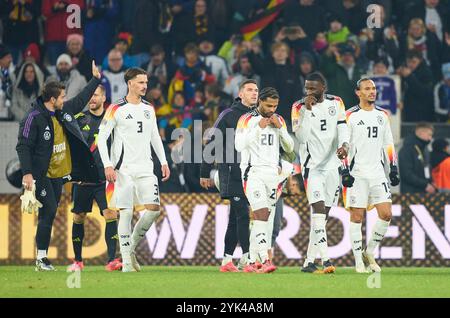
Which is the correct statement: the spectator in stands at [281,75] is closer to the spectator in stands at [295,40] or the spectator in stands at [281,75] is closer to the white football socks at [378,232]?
the spectator in stands at [295,40]

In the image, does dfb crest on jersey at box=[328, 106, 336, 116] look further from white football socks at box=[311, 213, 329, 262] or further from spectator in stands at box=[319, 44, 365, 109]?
spectator in stands at box=[319, 44, 365, 109]

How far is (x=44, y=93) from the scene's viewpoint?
15453 millimetres

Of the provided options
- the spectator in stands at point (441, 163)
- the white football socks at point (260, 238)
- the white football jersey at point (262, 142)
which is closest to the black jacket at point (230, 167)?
the white football jersey at point (262, 142)

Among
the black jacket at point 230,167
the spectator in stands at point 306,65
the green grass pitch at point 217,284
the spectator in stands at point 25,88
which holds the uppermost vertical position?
the spectator in stands at point 306,65

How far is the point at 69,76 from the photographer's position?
20.8 metres

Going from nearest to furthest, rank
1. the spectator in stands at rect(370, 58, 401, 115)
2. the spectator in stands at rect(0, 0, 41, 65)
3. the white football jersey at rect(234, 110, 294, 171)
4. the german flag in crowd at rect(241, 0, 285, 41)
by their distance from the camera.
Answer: the white football jersey at rect(234, 110, 294, 171)
the spectator in stands at rect(370, 58, 401, 115)
the spectator in stands at rect(0, 0, 41, 65)
the german flag in crowd at rect(241, 0, 285, 41)

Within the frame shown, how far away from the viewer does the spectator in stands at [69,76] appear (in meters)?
20.7

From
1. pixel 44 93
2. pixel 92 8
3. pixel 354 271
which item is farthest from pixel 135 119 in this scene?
pixel 92 8

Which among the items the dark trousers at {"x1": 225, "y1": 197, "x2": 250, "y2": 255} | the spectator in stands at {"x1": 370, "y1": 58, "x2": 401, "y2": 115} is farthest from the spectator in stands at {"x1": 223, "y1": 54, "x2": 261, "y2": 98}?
the dark trousers at {"x1": 225, "y1": 197, "x2": 250, "y2": 255}

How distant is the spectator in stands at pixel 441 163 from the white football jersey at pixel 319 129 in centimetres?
425

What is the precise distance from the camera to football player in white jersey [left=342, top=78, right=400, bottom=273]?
49.7 ft

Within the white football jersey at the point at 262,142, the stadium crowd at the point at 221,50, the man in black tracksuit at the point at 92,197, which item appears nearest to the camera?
the white football jersey at the point at 262,142

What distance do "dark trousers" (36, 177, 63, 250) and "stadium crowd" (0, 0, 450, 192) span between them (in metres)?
4.63

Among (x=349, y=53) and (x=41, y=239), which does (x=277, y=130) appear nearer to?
(x=41, y=239)
